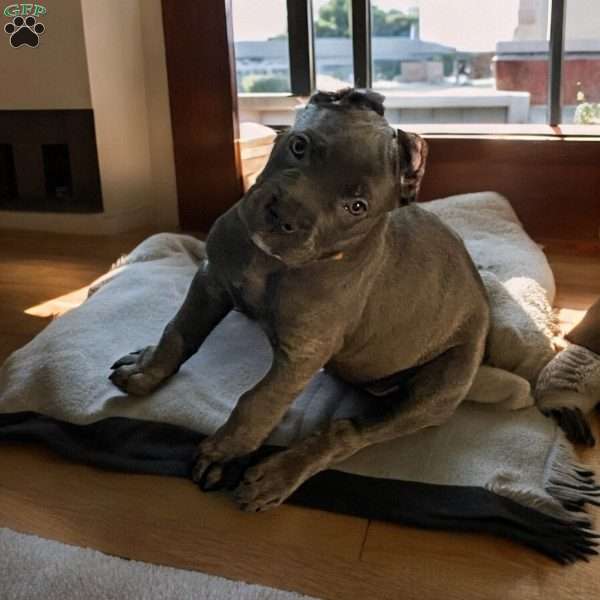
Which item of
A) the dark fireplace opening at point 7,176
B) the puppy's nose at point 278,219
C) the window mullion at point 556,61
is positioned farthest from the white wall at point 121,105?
the puppy's nose at point 278,219

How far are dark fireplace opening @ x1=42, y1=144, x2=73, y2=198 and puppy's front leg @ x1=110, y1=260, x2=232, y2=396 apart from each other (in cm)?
165

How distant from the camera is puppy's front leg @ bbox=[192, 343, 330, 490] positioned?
120 centimetres

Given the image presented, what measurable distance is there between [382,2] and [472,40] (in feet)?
1.07

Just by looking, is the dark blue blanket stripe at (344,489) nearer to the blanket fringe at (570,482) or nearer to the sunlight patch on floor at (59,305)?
the blanket fringe at (570,482)

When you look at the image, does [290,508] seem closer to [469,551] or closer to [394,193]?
[469,551]

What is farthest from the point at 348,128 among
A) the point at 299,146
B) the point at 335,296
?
the point at 335,296

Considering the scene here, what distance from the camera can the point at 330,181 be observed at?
41.1 inches

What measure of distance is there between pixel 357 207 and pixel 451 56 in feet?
6.28

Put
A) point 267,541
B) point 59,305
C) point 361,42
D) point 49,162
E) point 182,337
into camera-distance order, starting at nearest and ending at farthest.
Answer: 1. point 267,541
2. point 182,337
3. point 59,305
4. point 361,42
5. point 49,162

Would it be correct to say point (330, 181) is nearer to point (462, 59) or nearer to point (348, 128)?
point (348, 128)

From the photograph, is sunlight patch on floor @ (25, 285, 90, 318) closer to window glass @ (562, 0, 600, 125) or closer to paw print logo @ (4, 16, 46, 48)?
paw print logo @ (4, 16, 46, 48)

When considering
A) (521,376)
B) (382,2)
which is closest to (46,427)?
(521,376)

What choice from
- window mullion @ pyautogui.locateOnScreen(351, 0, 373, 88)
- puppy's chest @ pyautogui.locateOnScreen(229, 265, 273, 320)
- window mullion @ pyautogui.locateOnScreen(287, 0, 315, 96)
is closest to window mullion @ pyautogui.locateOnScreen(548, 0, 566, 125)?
window mullion @ pyautogui.locateOnScreen(351, 0, 373, 88)

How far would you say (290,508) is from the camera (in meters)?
1.19
